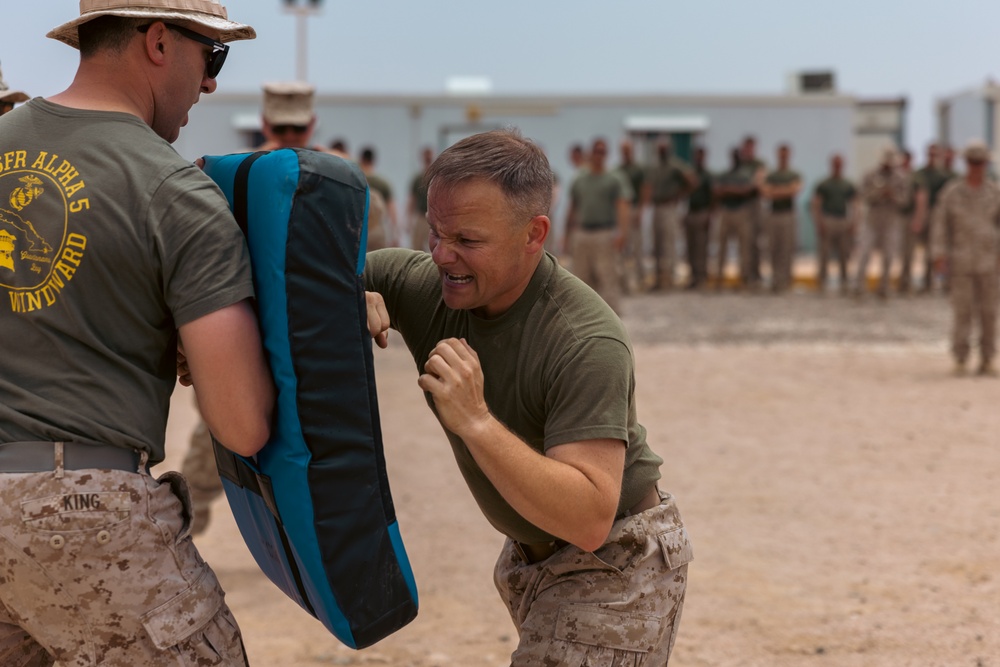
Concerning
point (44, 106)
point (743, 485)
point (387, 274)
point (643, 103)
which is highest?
point (643, 103)

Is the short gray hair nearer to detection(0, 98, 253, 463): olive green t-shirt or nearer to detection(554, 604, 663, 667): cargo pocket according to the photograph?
detection(0, 98, 253, 463): olive green t-shirt

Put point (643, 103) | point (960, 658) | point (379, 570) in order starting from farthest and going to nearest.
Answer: point (643, 103)
point (960, 658)
point (379, 570)

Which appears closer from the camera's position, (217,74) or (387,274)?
(217,74)

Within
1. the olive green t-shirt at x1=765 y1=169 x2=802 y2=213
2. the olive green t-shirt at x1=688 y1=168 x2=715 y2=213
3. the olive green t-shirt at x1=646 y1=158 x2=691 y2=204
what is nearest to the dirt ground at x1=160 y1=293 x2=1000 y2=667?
the olive green t-shirt at x1=765 y1=169 x2=802 y2=213

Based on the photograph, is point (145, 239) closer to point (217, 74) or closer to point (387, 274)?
point (217, 74)

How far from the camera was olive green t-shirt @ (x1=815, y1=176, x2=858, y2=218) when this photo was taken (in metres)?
18.7

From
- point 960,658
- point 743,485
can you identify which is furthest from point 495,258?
point 743,485

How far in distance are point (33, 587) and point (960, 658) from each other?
11.8ft

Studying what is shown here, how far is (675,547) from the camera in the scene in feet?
9.32

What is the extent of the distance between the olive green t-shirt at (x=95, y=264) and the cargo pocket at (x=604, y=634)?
3.35ft

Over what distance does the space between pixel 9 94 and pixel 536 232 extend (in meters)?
2.24

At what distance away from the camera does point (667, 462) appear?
8125mm

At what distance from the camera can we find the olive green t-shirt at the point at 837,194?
61.3 ft

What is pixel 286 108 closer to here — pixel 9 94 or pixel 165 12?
pixel 9 94
